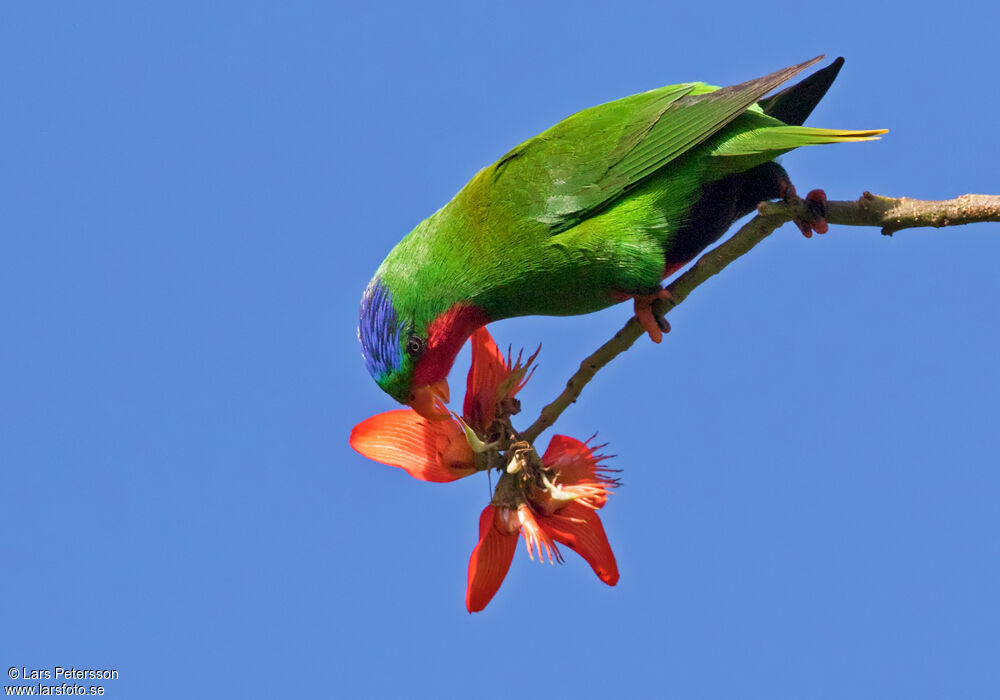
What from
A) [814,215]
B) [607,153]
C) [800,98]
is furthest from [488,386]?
[800,98]

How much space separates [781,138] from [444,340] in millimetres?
1788

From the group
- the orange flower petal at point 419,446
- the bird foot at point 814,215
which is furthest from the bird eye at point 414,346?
the bird foot at point 814,215

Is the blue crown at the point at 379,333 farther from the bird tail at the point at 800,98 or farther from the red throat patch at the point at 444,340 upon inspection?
the bird tail at the point at 800,98

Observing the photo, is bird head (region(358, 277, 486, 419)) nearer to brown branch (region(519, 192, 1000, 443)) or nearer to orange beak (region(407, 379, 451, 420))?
orange beak (region(407, 379, 451, 420))

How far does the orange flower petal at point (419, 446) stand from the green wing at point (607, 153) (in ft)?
3.62

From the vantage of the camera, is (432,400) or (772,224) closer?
(772,224)

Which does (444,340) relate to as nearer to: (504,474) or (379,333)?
(379,333)

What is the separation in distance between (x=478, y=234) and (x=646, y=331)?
0.92 metres

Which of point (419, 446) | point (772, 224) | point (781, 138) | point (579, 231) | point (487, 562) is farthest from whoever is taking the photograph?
point (579, 231)

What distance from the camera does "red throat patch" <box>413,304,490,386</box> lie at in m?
4.21

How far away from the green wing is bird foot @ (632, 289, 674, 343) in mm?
486

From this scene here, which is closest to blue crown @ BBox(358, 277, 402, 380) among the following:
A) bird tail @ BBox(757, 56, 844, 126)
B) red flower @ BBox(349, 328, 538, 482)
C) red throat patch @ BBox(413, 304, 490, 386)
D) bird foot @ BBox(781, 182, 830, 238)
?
red throat patch @ BBox(413, 304, 490, 386)

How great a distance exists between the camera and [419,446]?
3893 mm

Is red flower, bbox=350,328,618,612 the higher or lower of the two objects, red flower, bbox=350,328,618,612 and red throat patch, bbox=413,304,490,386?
the lower
